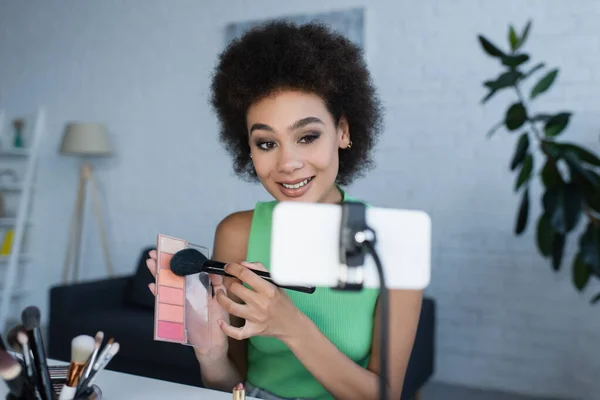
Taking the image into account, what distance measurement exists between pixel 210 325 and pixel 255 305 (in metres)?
0.13

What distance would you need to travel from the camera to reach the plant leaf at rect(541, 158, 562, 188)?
1944 millimetres

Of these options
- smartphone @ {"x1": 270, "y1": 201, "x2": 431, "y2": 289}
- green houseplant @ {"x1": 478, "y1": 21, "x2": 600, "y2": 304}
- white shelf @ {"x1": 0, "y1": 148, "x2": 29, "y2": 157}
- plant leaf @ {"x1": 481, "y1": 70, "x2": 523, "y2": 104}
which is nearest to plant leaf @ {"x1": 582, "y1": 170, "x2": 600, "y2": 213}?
green houseplant @ {"x1": 478, "y1": 21, "x2": 600, "y2": 304}

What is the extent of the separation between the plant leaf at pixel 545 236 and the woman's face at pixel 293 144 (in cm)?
132

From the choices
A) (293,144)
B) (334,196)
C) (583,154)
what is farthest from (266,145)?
(583,154)

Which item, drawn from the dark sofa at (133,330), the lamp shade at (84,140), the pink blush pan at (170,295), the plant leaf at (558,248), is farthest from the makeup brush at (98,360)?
the lamp shade at (84,140)

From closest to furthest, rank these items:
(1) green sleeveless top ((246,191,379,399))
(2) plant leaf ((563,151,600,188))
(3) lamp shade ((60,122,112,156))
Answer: (1) green sleeveless top ((246,191,379,399)) → (2) plant leaf ((563,151,600,188)) → (3) lamp shade ((60,122,112,156))

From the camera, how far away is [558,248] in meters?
2.00

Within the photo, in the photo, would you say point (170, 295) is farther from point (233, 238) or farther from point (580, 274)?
point (580, 274)

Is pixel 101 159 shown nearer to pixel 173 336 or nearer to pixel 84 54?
pixel 84 54

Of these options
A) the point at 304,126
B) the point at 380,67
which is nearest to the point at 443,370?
the point at 380,67

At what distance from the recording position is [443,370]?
2746mm

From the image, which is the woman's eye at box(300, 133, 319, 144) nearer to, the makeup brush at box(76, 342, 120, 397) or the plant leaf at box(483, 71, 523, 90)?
the makeup brush at box(76, 342, 120, 397)

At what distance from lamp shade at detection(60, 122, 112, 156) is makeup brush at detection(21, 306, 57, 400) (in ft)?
9.48

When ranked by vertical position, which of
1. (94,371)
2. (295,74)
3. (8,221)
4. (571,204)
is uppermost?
(295,74)
